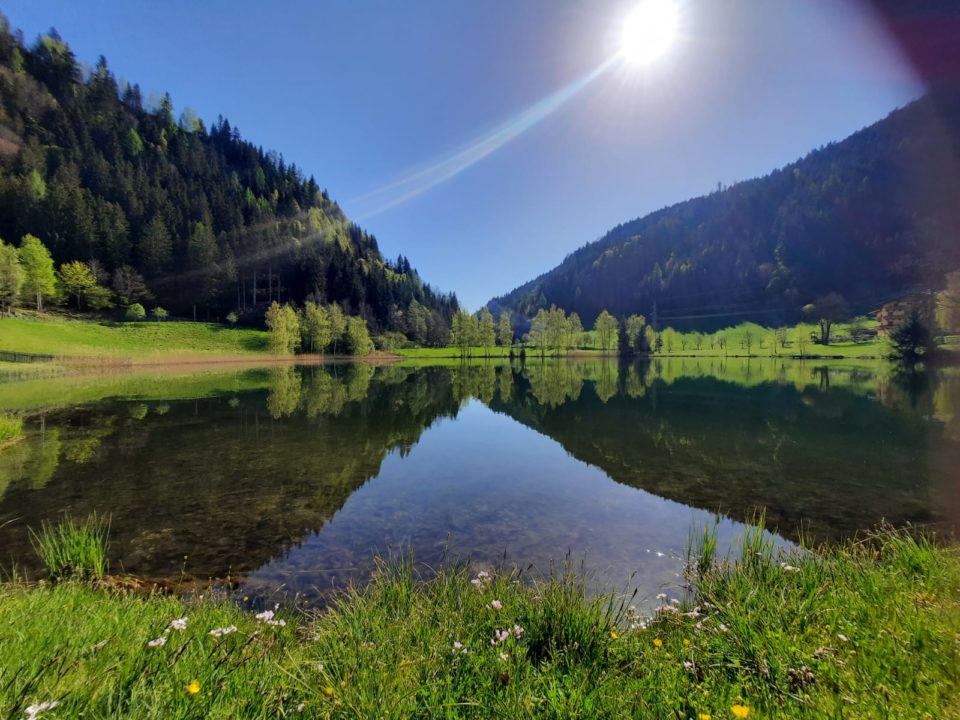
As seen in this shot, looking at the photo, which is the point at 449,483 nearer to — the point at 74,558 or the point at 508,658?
the point at 74,558

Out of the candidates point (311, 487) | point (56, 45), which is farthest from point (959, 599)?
point (56, 45)

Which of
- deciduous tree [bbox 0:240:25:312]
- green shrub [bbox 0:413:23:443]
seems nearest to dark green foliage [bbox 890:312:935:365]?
green shrub [bbox 0:413:23:443]

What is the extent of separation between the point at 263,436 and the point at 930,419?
4025cm

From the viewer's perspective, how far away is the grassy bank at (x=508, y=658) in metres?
3.18

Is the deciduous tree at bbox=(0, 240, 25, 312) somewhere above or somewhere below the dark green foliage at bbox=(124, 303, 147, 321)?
above

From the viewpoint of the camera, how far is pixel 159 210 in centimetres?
12862

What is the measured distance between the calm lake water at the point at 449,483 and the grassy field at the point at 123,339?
48796 mm

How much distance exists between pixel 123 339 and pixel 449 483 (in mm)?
96731

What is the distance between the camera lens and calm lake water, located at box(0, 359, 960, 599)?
9898 mm

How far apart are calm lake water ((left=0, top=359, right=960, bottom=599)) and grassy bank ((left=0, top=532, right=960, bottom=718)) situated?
3388mm

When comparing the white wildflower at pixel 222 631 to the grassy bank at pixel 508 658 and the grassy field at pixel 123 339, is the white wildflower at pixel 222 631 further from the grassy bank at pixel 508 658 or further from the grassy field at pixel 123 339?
the grassy field at pixel 123 339

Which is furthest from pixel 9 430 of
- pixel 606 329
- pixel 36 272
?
pixel 606 329

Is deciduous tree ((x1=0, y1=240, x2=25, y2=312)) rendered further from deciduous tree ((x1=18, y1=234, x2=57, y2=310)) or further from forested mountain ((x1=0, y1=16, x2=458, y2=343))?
forested mountain ((x1=0, y1=16, x2=458, y2=343))

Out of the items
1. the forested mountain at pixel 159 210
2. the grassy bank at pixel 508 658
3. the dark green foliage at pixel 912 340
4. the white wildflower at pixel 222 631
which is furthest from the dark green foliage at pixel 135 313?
the dark green foliage at pixel 912 340
